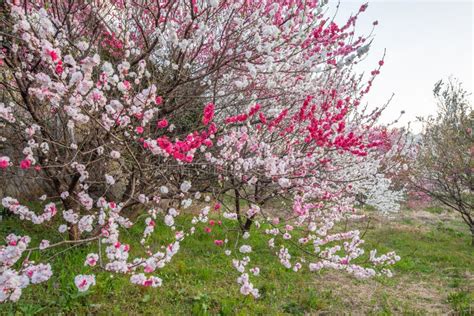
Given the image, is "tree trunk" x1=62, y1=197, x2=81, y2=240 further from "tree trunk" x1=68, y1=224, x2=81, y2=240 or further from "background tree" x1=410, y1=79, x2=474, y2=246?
"background tree" x1=410, y1=79, x2=474, y2=246

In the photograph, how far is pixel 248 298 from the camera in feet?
15.4

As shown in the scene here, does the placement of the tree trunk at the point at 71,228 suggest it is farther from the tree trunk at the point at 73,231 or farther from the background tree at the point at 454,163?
the background tree at the point at 454,163

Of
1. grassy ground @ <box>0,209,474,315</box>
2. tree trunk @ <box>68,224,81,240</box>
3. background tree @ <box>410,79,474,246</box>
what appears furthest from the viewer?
background tree @ <box>410,79,474,246</box>

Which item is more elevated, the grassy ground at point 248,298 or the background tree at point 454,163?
the background tree at point 454,163

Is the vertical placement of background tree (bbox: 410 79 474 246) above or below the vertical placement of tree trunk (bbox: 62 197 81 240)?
above

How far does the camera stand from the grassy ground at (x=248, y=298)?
388 centimetres

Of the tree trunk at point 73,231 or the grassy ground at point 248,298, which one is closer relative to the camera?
the grassy ground at point 248,298

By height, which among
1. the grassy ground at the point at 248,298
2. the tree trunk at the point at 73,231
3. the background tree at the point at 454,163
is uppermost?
the background tree at the point at 454,163

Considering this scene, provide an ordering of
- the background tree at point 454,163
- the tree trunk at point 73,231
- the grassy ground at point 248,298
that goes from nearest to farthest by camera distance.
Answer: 1. the grassy ground at point 248,298
2. the tree trunk at point 73,231
3. the background tree at point 454,163

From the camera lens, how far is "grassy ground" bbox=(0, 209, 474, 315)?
388 cm

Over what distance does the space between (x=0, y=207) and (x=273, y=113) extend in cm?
546

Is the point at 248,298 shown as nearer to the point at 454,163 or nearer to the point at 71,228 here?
the point at 71,228

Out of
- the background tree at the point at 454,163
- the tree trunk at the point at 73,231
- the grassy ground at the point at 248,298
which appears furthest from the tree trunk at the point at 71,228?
the background tree at the point at 454,163

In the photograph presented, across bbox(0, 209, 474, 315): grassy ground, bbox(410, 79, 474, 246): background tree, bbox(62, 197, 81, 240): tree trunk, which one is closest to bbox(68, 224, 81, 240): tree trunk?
bbox(62, 197, 81, 240): tree trunk
